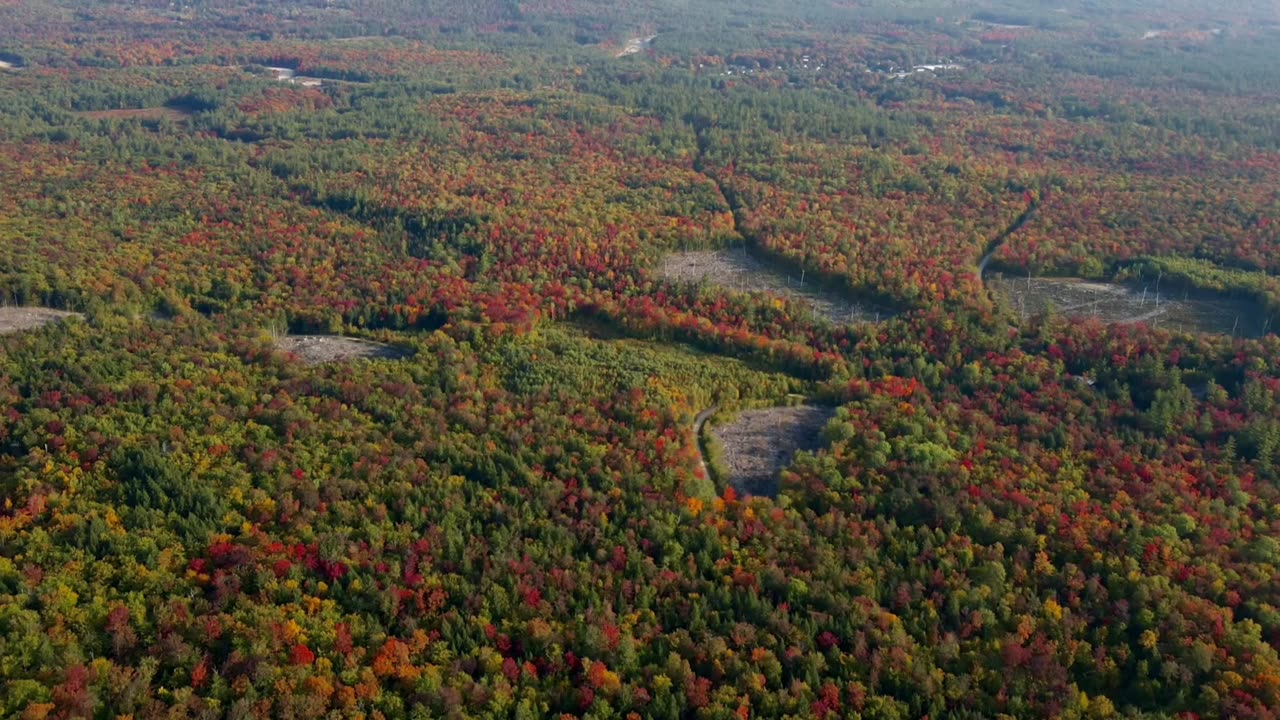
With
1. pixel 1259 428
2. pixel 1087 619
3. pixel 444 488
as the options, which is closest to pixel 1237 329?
pixel 1259 428

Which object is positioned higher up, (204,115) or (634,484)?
(204,115)

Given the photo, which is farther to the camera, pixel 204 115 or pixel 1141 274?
pixel 204 115

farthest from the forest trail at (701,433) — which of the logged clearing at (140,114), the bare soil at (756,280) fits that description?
the logged clearing at (140,114)

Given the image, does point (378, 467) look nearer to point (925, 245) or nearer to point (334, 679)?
point (334, 679)

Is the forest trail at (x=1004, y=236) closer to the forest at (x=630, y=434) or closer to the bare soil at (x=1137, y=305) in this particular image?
the forest at (x=630, y=434)

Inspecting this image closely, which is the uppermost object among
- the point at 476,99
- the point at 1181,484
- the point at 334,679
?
the point at 476,99

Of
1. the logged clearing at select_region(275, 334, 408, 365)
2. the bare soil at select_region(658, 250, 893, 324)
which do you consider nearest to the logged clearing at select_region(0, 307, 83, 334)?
the logged clearing at select_region(275, 334, 408, 365)

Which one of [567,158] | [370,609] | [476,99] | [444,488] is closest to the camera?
[370,609]

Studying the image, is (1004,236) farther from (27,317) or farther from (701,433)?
(27,317)
